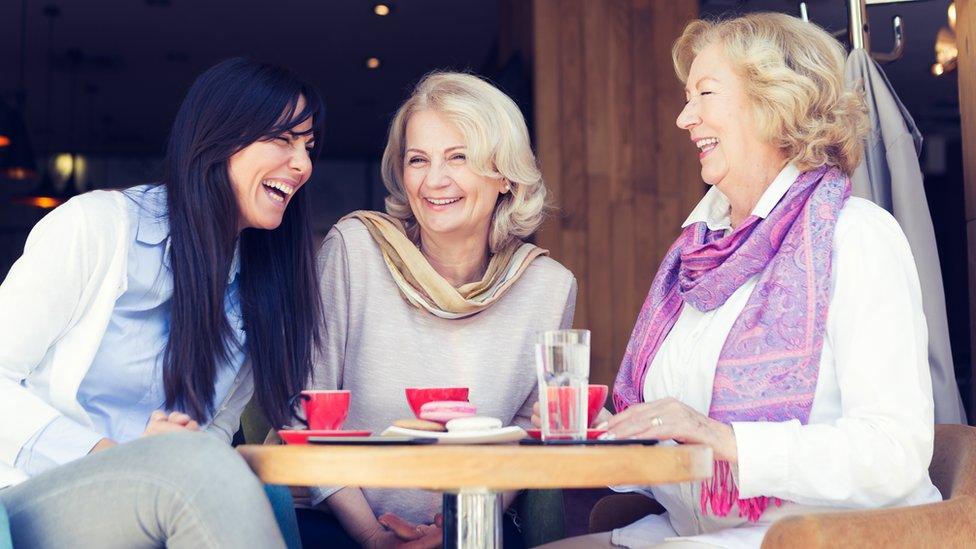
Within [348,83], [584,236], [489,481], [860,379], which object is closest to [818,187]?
[860,379]

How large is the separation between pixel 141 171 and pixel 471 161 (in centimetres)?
1033

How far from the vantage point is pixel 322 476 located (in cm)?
118

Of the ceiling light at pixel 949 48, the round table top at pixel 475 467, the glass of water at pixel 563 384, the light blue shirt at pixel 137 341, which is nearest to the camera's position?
the round table top at pixel 475 467

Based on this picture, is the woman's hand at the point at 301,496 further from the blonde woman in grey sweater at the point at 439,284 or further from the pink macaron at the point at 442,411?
the pink macaron at the point at 442,411

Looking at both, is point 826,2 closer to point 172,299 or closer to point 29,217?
point 172,299

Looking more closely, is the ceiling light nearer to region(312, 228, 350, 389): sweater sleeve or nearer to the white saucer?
region(312, 228, 350, 389): sweater sleeve

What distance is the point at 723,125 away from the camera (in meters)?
1.87

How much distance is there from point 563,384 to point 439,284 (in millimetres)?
754

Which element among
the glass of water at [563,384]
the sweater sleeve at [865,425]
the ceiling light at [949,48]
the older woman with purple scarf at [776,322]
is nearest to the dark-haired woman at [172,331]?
the glass of water at [563,384]

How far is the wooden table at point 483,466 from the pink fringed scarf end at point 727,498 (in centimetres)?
34

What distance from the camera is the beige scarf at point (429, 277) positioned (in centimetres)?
211

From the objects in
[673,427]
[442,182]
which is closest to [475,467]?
[673,427]

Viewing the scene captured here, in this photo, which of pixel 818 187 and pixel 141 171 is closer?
pixel 818 187

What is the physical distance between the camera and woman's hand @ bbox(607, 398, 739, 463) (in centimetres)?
139
